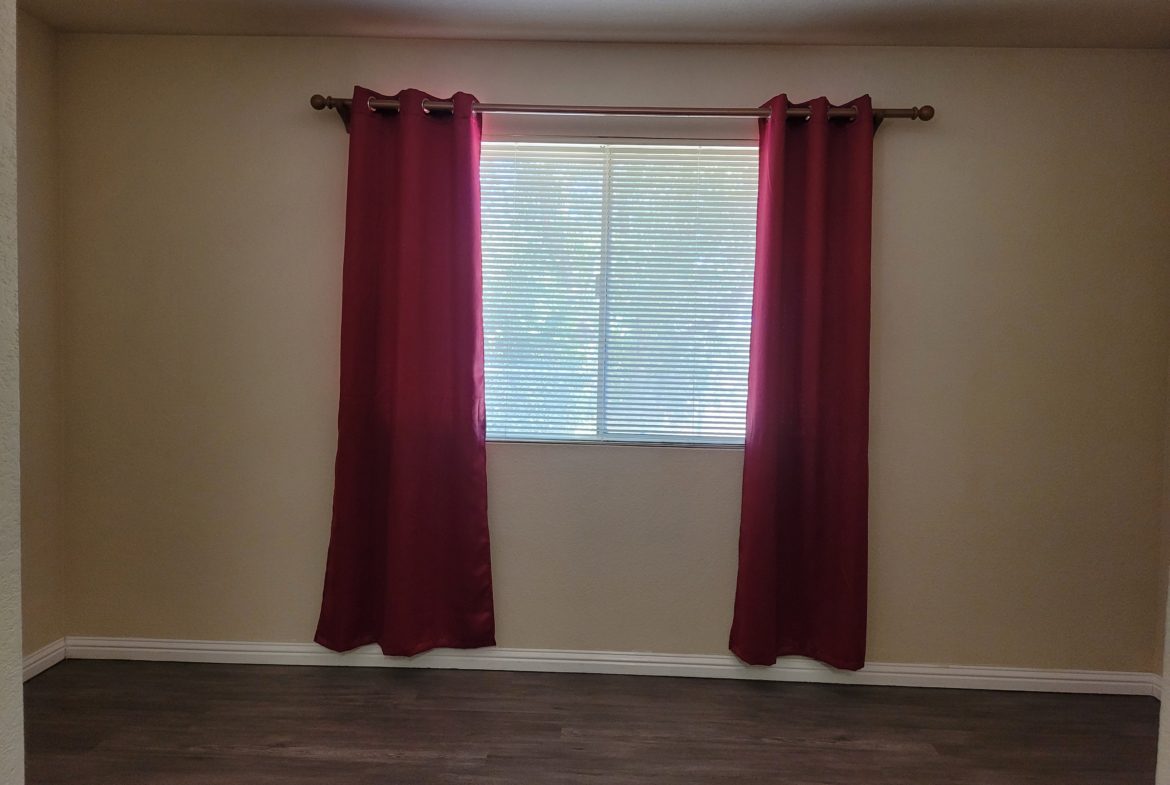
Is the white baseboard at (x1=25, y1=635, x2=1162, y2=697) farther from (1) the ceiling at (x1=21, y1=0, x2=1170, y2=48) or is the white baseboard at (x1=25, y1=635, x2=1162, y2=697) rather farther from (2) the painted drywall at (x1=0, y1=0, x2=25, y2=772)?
(1) the ceiling at (x1=21, y1=0, x2=1170, y2=48)

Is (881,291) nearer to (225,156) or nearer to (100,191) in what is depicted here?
(225,156)

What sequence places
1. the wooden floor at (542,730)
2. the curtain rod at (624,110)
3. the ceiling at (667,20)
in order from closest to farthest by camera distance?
the wooden floor at (542,730), the ceiling at (667,20), the curtain rod at (624,110)

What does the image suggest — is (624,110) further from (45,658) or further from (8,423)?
(45,658)

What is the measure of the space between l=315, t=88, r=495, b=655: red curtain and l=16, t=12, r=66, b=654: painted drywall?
1.08 meters

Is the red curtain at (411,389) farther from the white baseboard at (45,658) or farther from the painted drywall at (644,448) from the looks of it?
the white baseboard at (45,658)

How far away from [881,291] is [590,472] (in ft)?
4.37

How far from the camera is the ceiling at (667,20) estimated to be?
2.38 m

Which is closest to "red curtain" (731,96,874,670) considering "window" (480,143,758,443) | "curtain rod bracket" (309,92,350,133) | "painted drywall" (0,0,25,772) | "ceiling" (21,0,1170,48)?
"window" (480,143,758,443)

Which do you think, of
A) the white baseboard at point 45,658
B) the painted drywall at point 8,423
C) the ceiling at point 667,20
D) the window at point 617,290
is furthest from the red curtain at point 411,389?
the painted drywall at point 8,423

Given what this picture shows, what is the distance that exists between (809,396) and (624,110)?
1273 millimetres

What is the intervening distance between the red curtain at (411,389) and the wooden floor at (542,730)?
0.93 ft

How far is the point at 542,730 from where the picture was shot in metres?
2.32

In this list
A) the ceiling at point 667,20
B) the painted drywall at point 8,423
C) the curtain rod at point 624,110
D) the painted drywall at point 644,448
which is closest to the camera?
the painted drywall at point 8,423

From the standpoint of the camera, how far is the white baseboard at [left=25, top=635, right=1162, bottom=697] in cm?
269
